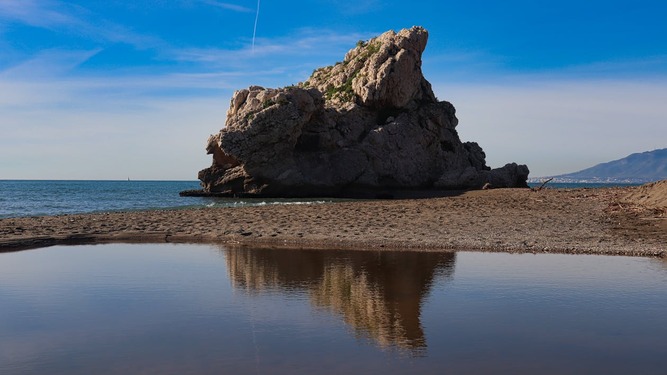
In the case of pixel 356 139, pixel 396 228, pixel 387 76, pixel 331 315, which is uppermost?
pixel 387 76

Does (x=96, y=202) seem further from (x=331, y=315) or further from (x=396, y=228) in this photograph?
(x=331, y=315)

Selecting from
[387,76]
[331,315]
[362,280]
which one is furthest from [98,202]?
[331,315]

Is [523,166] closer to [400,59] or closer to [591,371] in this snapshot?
[400,59]

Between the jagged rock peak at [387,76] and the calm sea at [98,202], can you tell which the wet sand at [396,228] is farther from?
the jagged rock peak at [387,76]

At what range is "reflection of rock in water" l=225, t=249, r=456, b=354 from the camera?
827 cm

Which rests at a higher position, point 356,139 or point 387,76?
point 387,76

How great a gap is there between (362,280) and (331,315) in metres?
2.90

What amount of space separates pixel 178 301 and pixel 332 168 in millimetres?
43820

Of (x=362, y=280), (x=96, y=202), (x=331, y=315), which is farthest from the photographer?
(x=96, y=202)

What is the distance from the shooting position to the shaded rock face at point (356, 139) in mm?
51156

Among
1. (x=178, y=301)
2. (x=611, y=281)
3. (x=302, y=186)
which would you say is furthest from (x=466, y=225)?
(x=302, y=186)

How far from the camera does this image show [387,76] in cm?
5466

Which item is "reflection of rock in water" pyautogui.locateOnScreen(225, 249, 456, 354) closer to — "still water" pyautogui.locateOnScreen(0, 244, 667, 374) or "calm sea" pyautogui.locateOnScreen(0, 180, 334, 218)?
"still water" pyautogui.locateOnScreen(0, 244, 667, 374)

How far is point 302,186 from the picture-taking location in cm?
5172
